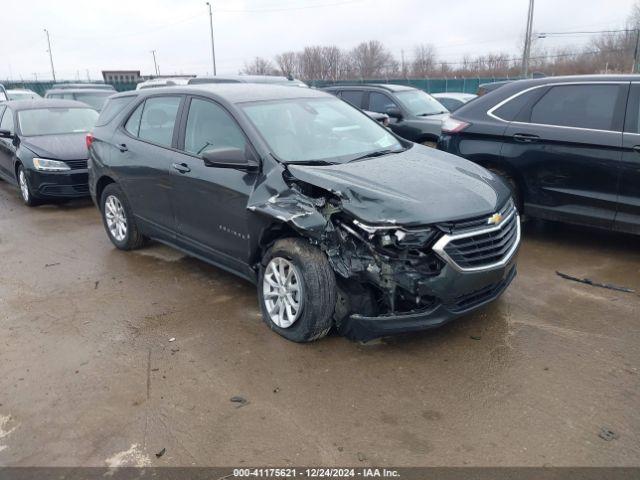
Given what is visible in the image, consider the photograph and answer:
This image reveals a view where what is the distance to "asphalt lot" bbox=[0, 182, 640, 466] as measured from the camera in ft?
8.95

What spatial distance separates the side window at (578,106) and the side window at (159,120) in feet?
12.4

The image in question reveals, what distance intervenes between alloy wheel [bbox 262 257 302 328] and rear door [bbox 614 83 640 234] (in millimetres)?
3457

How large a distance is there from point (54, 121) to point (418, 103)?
643 cm

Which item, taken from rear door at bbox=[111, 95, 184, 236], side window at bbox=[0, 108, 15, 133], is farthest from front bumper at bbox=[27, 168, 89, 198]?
rear door at bbox=[111, 95, 184, 236]

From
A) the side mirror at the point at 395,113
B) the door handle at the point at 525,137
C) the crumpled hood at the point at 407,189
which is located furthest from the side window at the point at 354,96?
the crumpled hood at the point at 407,189

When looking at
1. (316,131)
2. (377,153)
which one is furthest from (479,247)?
(316,131)

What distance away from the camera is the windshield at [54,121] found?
8.52 m

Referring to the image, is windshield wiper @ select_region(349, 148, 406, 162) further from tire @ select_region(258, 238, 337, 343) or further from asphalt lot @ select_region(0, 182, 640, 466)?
asphalt lot @ select_region(0, 182, 640, 466)

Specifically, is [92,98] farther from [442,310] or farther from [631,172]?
[442,310]

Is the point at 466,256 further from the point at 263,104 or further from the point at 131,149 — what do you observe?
the point at 131,149

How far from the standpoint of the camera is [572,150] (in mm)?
5309

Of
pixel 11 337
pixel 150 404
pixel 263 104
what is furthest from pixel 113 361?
pixel 263 104

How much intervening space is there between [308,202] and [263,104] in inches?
49.5

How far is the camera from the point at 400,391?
319 cm
